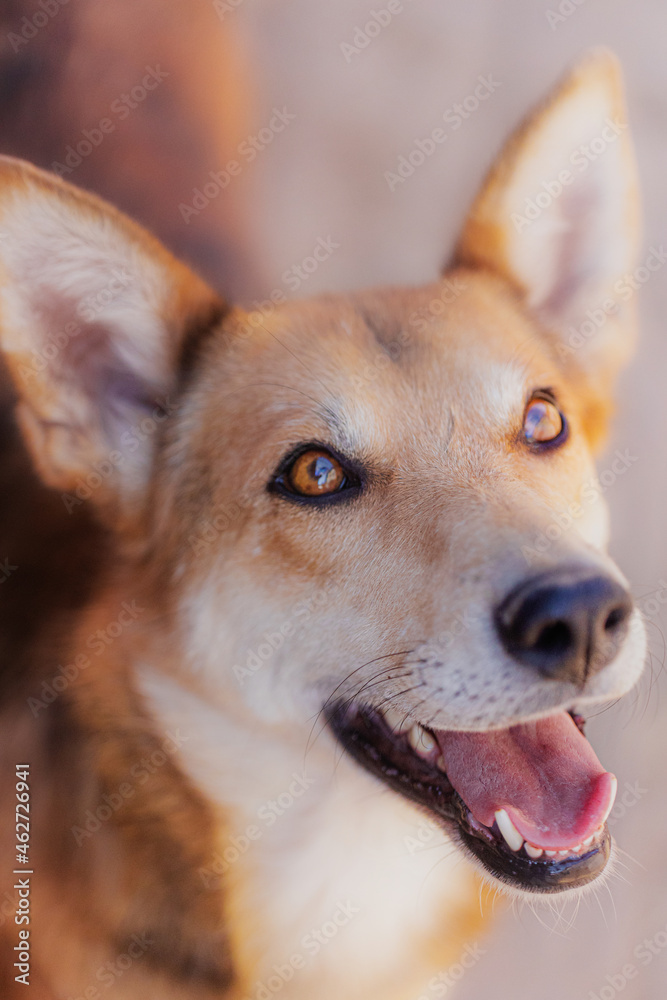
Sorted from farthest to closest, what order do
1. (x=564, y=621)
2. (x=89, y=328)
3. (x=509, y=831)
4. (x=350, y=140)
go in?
(x=350, y=140), (x=89, y=328), (x=509, y=831), (x=564, y=621)

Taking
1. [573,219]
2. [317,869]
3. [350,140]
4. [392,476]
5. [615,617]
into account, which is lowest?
[317,869]

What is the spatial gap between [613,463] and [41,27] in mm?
1265

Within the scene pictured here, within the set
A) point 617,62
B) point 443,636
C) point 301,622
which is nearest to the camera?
point 443,636

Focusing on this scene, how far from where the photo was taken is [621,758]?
1.36 meters

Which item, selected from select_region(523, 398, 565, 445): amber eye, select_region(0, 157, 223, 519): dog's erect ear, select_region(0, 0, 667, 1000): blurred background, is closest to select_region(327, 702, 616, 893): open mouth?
select_region(0, 0, 667, 1000): blurred background

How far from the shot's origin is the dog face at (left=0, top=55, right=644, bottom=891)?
97 centimetres

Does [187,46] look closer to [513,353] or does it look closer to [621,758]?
[513,353]

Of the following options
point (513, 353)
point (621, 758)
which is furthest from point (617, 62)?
point (621, 758)

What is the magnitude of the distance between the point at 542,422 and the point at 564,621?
0.46 meters

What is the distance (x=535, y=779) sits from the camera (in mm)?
1097

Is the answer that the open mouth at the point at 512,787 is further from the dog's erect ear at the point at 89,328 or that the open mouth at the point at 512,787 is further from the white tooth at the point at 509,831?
the dog's erect ear at the point at 89,328

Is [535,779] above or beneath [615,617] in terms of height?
beneath

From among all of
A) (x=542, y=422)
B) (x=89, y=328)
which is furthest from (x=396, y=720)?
(x=89, y=328)

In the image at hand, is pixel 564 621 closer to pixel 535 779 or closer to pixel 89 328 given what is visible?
pixel 535 779
